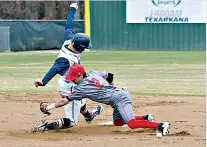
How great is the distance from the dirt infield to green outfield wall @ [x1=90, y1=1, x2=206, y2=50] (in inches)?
879

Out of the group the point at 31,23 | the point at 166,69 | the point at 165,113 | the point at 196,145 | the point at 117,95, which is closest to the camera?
the point at 196,145

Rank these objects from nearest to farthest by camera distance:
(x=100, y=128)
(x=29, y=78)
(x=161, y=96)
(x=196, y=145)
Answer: (x=196, y=145) → (x=100, y=128) → (x=161, y=96) → (x=29, y=78)

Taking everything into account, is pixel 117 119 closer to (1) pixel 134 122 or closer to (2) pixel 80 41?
(1) pixel 134 122

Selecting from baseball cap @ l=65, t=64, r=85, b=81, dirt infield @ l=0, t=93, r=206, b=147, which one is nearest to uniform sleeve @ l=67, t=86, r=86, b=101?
baseball cap @ l=65, t=64, r=85, b=81

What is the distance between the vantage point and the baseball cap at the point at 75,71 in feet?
30.3

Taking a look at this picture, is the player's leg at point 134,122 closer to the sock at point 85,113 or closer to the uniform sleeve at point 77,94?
the uniform sleeve at point 77,94

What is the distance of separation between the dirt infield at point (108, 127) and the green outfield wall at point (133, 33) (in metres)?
22.3

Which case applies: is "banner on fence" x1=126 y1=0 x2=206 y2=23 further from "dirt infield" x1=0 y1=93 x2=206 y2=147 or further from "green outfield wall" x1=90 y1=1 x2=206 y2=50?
"dirt infield" x1=0 y1=93 x2=206 y2=147

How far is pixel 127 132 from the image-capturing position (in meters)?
9.83

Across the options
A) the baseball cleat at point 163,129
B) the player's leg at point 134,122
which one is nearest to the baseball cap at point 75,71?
the player's leg at point 134,122

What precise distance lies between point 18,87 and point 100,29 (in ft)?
68.1

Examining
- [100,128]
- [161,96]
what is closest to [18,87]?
[161,96]

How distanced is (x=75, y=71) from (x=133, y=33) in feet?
91.8

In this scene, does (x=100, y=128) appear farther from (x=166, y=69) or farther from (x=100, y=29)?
(x=100, y=29)
